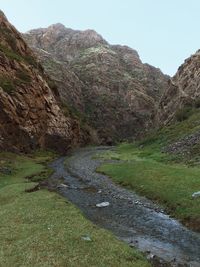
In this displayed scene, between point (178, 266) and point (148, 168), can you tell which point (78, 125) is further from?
point (178, 266)

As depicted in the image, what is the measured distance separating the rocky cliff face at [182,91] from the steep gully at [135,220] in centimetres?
5992

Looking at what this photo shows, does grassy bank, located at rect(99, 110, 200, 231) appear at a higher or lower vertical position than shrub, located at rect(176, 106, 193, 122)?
lower

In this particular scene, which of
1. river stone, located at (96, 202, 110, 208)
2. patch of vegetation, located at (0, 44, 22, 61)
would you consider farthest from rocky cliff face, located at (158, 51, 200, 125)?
river stone, located at (96, 202, 110, 208)

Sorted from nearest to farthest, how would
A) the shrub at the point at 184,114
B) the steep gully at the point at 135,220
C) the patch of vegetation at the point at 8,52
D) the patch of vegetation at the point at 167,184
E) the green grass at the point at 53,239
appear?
the green grass at the point at 53,239, the steep gully at the point at 135,220, the patch of vegetation at the point at 167,184, the shrub at the point at 184,114, the patch of vegetation at the point at 8,52

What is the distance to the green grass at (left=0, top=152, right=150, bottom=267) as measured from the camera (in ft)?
77.9

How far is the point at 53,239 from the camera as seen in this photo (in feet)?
88.2

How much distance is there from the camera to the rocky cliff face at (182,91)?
11512 centimetres

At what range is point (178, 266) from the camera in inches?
979

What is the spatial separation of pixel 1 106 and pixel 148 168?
4884 cm

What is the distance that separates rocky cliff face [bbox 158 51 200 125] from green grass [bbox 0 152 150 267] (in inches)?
2973

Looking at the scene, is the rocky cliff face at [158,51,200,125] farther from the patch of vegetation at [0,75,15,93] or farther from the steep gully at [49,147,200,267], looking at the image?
the steep gully at [49,147,200,267]

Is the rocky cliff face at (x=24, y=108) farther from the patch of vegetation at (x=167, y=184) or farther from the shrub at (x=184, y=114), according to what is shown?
the patch of vegetation at (x=167, y=184)

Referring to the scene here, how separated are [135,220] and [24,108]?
72710 mm

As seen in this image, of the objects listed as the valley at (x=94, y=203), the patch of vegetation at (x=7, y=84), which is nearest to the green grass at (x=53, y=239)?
the valley at (x=94, y=203)
